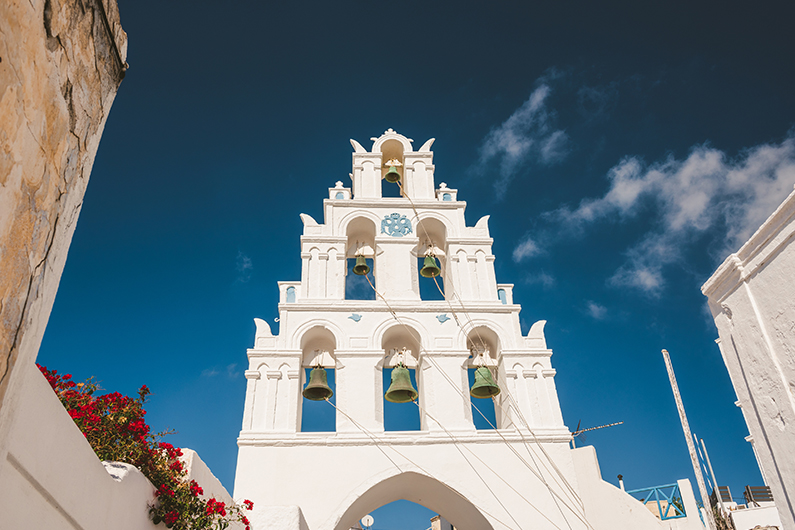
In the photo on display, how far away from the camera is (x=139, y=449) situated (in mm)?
4176

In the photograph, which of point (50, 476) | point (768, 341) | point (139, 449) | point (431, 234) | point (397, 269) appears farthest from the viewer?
point (431, 234)

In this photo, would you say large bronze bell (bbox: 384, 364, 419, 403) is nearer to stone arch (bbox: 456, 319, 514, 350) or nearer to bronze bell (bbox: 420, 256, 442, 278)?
stone arch (bbox: 456, 319, 514, 350)

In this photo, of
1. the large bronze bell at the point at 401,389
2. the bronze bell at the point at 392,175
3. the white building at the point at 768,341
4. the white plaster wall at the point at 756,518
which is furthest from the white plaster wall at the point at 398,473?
the white plaster wall at the point at 756,518

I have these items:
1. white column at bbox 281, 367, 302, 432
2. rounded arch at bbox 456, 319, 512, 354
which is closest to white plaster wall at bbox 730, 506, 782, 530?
rounded arch at bbox 456, 319, 512, 354

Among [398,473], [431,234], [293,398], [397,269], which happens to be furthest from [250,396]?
[431,234]

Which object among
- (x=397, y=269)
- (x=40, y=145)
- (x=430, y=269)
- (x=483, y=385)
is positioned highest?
(x=430, y=269)

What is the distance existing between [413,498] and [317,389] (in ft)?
7.51

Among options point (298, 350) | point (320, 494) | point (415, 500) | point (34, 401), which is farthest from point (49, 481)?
point (415, 500)

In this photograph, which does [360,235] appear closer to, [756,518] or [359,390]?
[359,390]

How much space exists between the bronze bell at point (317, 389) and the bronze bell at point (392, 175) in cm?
455

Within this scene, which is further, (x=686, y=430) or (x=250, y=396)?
(x=686, y=430)

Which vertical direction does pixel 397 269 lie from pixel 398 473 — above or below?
above

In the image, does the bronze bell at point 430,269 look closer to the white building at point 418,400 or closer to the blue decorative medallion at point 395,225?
the white building at point 418,400

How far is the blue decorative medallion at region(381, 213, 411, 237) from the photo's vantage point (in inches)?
432
